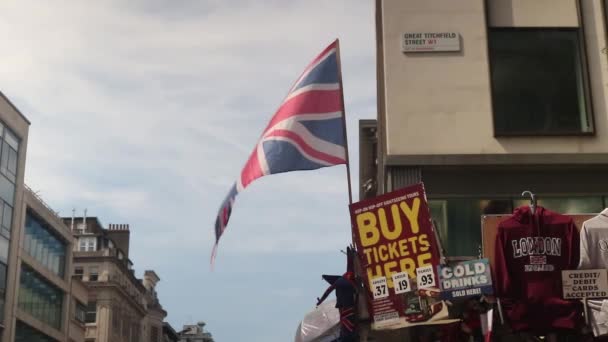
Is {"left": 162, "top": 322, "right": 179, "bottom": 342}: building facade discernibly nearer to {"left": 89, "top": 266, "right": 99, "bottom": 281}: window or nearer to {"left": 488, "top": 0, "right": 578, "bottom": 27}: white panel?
{"left": 89, "top": 266, "right": 99, "bottom": 281}: window

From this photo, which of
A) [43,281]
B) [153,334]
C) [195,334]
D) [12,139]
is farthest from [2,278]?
[195,334]

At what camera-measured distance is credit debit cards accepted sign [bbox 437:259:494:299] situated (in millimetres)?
14797

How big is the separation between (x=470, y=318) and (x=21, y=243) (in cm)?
4513

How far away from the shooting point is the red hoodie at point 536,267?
14.6 m

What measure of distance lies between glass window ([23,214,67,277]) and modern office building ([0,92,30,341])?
2.71 metres

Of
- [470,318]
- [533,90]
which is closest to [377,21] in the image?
[533,90]

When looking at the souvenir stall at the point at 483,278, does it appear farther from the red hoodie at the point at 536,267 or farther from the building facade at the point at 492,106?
the building facade at the point at 492,106

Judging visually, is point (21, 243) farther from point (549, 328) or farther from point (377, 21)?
point (549, 328)

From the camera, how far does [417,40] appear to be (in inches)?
741

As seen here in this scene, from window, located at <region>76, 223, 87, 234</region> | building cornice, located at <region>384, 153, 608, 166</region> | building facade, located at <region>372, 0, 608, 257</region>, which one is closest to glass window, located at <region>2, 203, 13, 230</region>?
window, located at <region>76, 223, 87, 234</region>

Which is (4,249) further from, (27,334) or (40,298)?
(40,298)

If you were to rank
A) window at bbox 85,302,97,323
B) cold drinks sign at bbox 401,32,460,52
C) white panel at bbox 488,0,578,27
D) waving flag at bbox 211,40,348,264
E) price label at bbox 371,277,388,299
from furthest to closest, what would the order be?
window at bbox 85,302,97,323 → white panel at bbox 488,0,578,27 → cold drinks sign at bbox 401,32,460,52 → waving flag at bbox 211,40,348,264 → price label at bbox 371,277,388,299

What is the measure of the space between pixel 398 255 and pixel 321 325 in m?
4.51

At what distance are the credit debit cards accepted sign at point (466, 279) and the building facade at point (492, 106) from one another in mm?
2447
